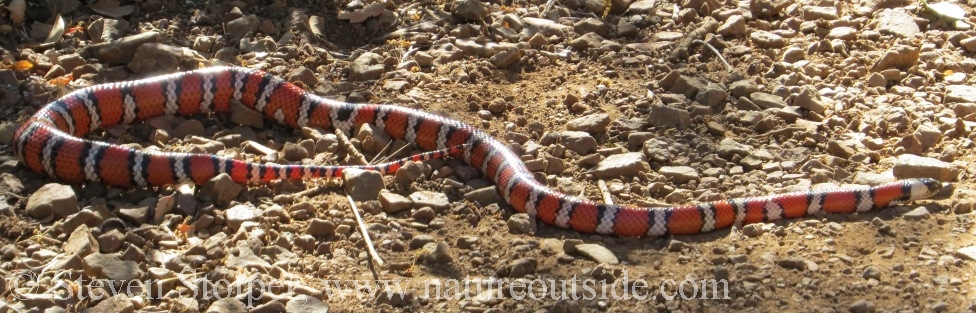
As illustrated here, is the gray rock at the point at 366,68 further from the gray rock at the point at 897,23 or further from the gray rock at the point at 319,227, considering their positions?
the gray rock at the point at 897,23

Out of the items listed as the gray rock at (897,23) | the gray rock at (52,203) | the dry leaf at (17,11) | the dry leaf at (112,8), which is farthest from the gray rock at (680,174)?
the dry leaf at (17,11)

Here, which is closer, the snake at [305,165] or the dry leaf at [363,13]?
the snake at [305,165]

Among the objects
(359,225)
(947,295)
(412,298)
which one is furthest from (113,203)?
(947,295)

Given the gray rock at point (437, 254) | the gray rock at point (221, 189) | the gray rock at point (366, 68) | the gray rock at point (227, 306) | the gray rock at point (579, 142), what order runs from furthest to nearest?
1. the gray rock at point (366, 68)
2. the gray rock at point (579, 142)
3. the gray rock at point (221, 189)
4. the gray rock at point (437, 254)
5. the gray rock at point (227, 306)

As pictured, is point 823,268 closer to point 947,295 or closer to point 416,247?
point 947,295

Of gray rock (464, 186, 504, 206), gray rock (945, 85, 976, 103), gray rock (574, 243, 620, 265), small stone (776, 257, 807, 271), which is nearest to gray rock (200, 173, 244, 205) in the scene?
gray rock (464, 186, 504, 206)

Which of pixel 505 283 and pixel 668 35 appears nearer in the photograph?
pixel 505 283

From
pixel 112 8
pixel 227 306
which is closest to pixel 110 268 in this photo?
pixel 227 306
